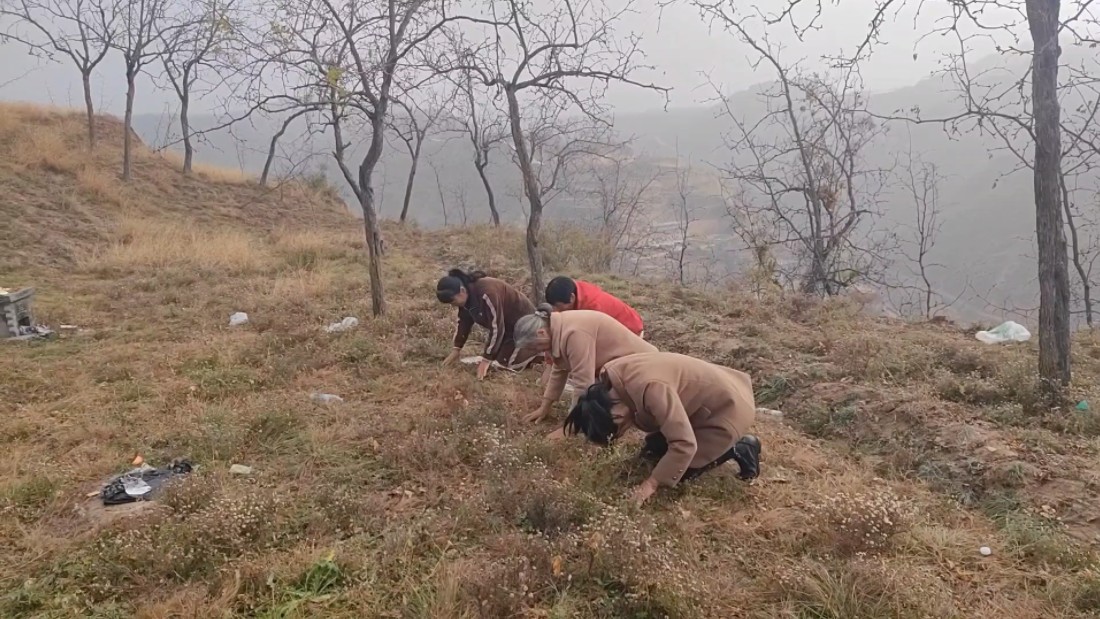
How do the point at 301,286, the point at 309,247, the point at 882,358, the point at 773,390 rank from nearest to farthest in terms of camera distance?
the point at 773,390, the point at 882,358, the point at 301,286, the point at 309,247

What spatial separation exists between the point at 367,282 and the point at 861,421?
6900mm

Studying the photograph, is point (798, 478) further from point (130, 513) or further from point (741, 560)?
point (130, 513)

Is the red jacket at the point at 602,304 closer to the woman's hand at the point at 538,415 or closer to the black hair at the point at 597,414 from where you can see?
the woman's hand at the point at 538,415

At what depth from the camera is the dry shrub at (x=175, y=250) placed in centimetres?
1031

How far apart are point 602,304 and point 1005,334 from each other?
492 centimetres

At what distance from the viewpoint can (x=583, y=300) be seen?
4.88 metres

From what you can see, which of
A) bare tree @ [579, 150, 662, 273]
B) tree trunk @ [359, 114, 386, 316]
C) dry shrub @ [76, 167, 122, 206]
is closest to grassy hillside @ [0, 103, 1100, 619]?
tree trunk @ [359, 114, 386, 316]

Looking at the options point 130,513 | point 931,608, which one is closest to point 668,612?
point 931,608

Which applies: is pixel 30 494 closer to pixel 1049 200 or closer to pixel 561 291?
pixel 561 291

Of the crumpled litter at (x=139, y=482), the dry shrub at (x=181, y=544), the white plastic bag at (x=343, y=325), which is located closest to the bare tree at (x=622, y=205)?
the white plastic bag at (x=343, y=325)

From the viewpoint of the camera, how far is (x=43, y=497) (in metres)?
3.63

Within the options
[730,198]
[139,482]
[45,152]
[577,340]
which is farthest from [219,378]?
[45,152]

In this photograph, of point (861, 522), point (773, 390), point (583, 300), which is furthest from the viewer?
point (773, 390)

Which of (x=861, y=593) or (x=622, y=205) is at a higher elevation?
(x=622, y=205)
